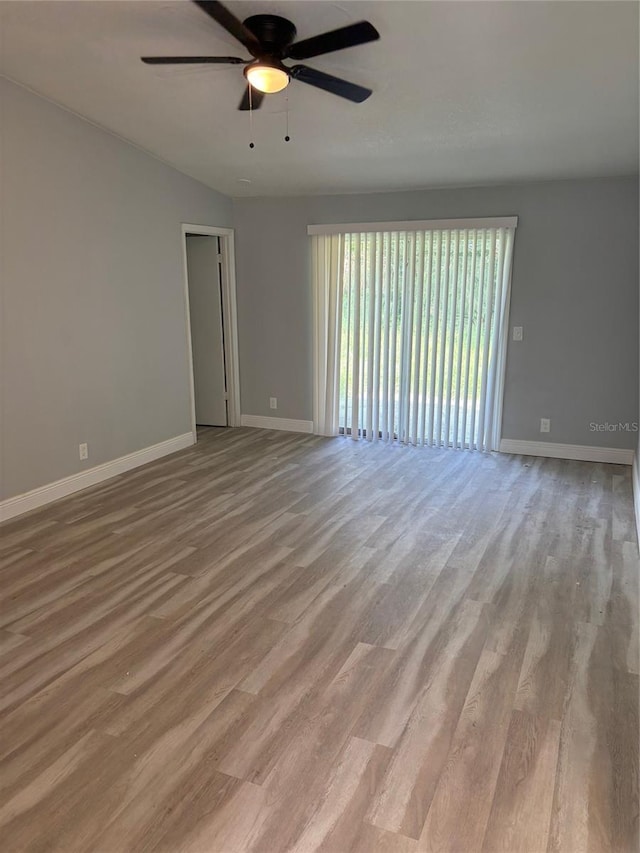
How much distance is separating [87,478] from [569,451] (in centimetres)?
409

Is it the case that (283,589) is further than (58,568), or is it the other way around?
(58,568)

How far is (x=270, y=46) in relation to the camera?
8.55 ft

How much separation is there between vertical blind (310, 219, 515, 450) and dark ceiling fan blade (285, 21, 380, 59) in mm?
2866

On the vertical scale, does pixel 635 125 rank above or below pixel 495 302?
above

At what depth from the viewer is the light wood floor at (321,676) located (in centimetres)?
171

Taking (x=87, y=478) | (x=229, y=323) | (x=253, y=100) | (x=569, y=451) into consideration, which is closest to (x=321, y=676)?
(x=87, y=478)

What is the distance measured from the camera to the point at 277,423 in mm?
6371

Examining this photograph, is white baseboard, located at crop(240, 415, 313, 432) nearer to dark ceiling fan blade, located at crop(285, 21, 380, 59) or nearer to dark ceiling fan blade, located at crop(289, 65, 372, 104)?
dark ceiling fan blade, located at crop(289, 65, 372, 104)

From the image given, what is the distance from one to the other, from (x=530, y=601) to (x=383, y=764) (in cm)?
130

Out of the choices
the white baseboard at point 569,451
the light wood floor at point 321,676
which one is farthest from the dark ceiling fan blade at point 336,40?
the white baseboard at point 569,451

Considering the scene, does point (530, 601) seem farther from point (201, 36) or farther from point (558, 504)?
point (201, 36)

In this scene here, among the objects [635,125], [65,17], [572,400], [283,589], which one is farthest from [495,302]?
[65,17]

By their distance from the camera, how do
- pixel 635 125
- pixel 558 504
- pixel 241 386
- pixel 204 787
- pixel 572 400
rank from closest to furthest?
pixel 204 787, pixel 635 125, pixel 558 504, pixel 572 400, pixel 241 386

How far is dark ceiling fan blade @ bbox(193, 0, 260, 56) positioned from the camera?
219 cm
